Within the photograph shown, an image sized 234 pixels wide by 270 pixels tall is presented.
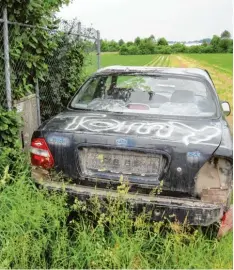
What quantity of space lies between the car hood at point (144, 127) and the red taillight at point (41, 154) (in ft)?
0.55

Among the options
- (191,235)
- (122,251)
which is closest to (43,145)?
(122,251)

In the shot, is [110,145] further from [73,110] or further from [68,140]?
[73,110]

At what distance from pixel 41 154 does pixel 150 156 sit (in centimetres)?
106

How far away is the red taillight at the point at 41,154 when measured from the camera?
11.9 ft

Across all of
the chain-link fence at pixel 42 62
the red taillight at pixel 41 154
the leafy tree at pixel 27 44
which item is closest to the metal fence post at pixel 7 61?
the chain-link fence at pixel 42 62

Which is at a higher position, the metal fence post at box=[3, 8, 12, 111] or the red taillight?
the metal fence post at box=[3, 8, 12, 111]

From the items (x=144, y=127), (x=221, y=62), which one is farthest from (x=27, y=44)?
(x=221, y=62)

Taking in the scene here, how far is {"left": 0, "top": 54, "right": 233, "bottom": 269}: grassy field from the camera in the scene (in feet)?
10.4

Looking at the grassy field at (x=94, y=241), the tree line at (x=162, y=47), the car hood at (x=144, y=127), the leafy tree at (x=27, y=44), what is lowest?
the grassy field at (x=94, y=241)

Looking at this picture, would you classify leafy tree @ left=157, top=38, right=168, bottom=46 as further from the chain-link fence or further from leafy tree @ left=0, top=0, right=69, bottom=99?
leafy tree @ left=0, top=0, right=69, bottom=99

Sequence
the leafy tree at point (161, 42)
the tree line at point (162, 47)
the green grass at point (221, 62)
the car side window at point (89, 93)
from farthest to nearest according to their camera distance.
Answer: the leafy tree at point (161, 42) → the tree line at point (162, 47) → the green grass at point (221, 62) → the car side window at point (89, 93)

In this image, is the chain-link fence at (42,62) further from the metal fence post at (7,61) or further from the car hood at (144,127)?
the car hood at (144,127)

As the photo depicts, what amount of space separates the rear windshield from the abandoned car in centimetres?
3

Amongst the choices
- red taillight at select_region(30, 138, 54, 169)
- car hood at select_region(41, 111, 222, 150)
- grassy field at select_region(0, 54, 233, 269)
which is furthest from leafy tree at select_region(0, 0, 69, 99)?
grassy field at select_region(0, 54, 233, 269)
